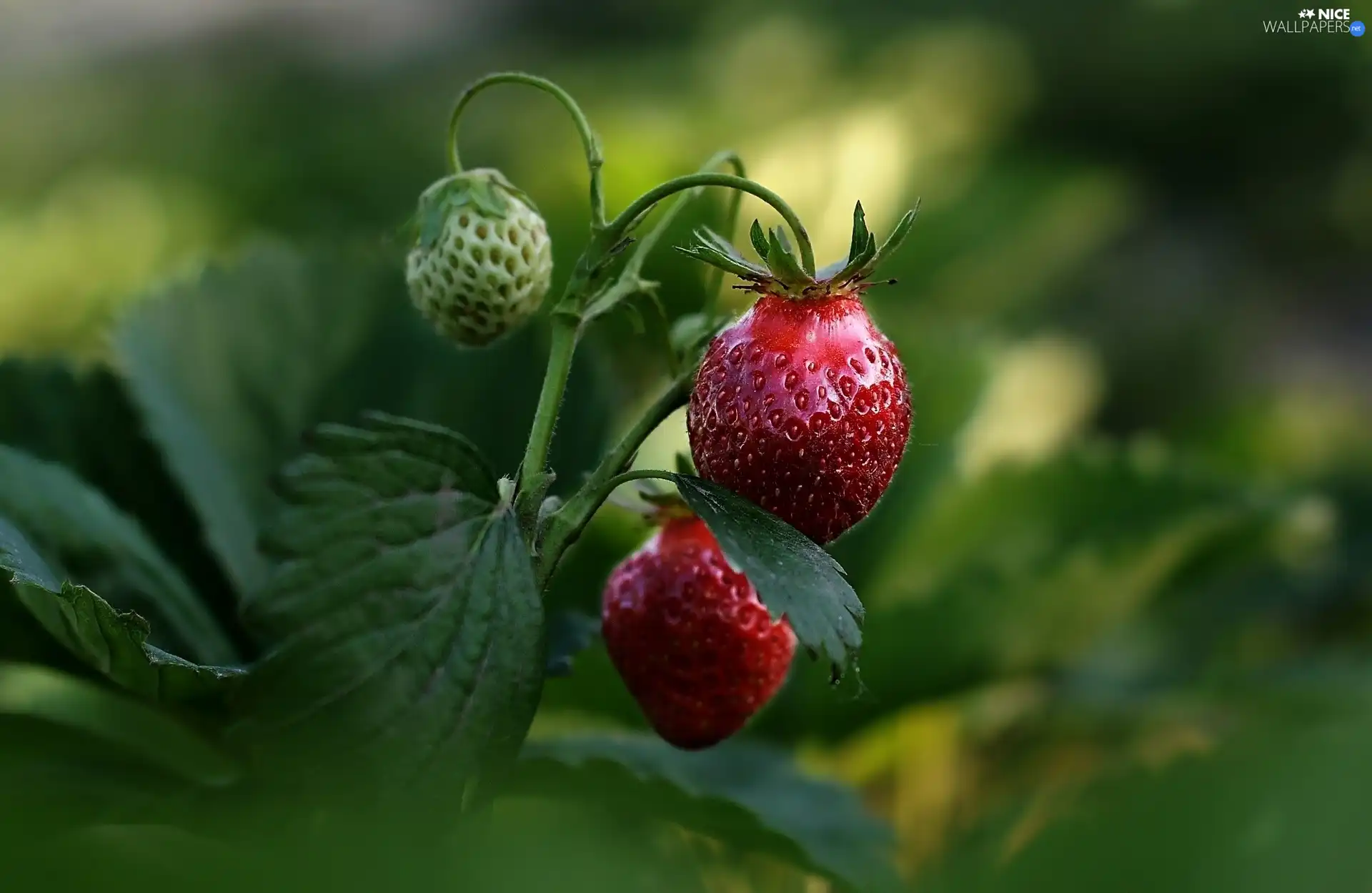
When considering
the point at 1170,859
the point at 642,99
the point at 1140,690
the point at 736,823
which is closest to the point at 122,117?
the point at 642,99

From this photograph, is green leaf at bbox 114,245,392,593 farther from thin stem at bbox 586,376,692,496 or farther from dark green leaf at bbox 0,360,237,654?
thin stem at bbox 586,376,692,496

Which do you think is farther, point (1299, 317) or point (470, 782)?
point (1299, 317)

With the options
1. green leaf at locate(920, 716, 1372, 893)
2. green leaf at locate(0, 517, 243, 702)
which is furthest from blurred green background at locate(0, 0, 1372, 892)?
green leaf at locate(0, 517, 243, 702)

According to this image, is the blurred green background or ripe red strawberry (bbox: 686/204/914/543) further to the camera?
the blurred green background

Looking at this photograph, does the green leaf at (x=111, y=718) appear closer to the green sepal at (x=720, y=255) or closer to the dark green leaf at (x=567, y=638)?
the dark green leaf at (x=567, y=638)

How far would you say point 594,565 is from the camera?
0.63 m

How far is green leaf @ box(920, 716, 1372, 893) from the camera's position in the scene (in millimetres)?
217

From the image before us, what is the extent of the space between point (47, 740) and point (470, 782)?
18 centimetres

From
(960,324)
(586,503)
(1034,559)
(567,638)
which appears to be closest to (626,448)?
(586,503)

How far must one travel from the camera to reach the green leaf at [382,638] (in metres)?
0.34

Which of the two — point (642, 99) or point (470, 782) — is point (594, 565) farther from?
point (642, 99)

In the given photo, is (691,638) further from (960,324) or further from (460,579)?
(960,324)

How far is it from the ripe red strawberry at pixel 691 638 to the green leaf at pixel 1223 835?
20cm

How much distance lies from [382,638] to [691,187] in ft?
0.43
